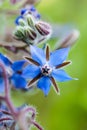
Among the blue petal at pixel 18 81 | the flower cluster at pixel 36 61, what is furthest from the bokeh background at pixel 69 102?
the flower cluster at pixel 36 61

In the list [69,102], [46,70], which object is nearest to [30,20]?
[46,70]

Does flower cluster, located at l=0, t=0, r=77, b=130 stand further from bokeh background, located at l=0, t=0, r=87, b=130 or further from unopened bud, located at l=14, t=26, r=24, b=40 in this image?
bokeh background, located at l=0, t=0, r=87, b=130

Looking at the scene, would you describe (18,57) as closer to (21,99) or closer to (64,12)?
(21,99)

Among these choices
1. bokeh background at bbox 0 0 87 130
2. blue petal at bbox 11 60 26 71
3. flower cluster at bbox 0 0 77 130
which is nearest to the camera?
flower cluster at bbox 0 0 77 130

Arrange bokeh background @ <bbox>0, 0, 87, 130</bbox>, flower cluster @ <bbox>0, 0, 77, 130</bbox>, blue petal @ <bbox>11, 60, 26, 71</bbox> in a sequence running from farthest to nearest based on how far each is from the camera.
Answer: bokeh background @ <bbox>0, 0, 87, 130</bbox>
blue petal @ <bbox>11, 60, 26, 71</bbox>
flower cluster @ <bbox>0, 0, 77, 130</bbox>

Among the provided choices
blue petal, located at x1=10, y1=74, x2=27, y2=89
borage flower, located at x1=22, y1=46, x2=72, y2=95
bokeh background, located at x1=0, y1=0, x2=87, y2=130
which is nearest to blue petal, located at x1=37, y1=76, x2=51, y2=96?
borage flower, located at x1=22, y1=46, x2=72, y2=95

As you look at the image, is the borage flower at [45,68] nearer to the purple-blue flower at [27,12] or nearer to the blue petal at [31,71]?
the blue petal at [31,71]

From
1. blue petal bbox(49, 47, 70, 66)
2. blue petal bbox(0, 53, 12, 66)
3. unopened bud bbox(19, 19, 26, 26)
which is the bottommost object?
blue petal bbox(49, 47, 70, 66)
